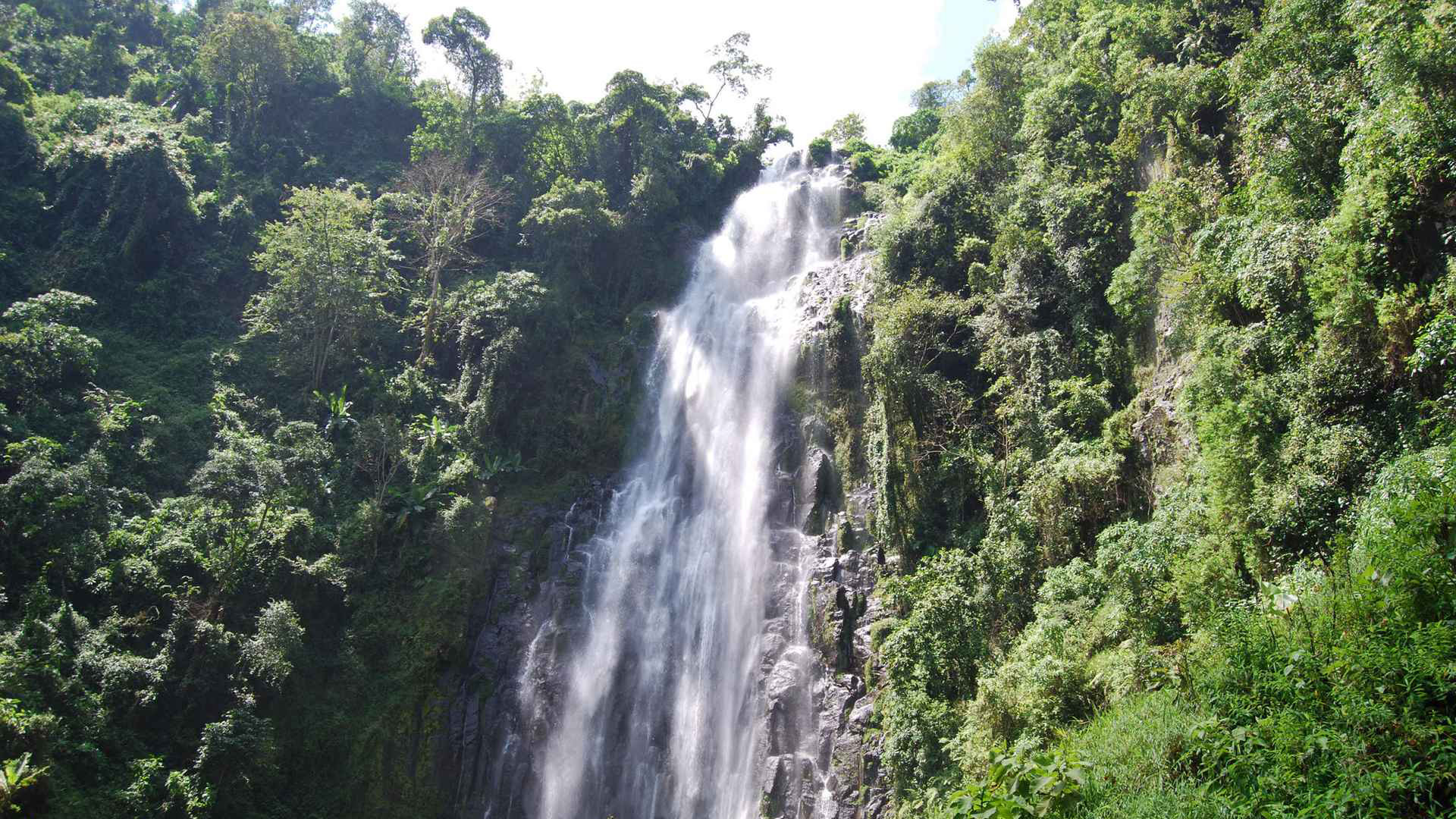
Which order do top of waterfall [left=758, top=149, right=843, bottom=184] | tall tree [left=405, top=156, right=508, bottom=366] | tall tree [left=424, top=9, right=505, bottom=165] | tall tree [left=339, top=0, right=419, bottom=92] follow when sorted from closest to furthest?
tall tree [left=405, top=156, right=508, bottom=366] < top of waterfall [left=758, top=149, right=843, bottom=184] < tall tree [left=424, top=9, right=505, bottom=165] < tall tree [left=339, top=0, right=419, bottom=92]

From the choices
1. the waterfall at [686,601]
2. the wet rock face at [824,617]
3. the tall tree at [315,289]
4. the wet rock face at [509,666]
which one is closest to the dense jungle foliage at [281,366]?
the tall tree at [315,289]

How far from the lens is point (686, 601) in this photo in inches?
772

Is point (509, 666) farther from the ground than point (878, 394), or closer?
closer

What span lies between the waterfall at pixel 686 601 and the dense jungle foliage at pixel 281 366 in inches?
81.4

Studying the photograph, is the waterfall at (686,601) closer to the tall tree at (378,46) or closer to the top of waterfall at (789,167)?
the top of waterfall at (789,167)

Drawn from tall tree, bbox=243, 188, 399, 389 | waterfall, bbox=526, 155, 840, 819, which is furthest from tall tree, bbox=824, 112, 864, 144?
tall tree, bbox=243, 188, 399, 389

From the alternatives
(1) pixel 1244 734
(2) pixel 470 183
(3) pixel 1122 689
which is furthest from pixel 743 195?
(1) pixel 1244 734

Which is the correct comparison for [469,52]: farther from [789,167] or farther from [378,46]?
[789,167]

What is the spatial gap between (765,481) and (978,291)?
7.01 meters

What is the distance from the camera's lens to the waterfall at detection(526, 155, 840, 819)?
17.2 meters

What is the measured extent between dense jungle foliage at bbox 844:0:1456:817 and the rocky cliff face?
1.36m

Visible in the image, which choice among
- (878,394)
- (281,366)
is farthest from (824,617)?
(281,366)

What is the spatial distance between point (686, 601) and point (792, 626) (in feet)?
10.2

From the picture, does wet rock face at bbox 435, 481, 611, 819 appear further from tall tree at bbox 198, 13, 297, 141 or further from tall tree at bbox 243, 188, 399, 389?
tall tree at bbox 198, 13, 297, 141
